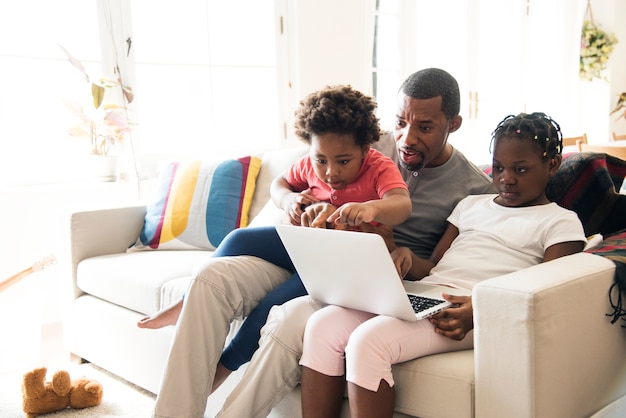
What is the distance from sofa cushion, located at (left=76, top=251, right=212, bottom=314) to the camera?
204 centimetres

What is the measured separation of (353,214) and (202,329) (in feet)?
1.55

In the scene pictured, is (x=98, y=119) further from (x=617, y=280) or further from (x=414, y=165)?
(x=617, y=280)

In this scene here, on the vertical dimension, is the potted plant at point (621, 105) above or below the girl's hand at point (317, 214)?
above

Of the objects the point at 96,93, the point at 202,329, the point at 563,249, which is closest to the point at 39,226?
the point at 96,93

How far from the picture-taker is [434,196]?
179 centimetres

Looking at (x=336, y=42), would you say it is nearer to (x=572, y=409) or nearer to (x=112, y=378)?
(x=112, y=378)

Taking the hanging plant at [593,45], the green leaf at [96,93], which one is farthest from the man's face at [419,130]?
the hanging plant at [593,45]

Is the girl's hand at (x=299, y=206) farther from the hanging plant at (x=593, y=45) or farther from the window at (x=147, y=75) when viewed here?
the hanging plant at (x=593, y=45)

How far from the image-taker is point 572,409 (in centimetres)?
121

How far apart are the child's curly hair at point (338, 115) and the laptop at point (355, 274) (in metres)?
0.35

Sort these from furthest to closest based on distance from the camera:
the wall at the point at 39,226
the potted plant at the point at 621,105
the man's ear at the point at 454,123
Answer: the potted plant at the point at 621,105 < the wall at the point at 39,226 < the man's ear at the point at 454,123

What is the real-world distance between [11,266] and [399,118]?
1989 mm

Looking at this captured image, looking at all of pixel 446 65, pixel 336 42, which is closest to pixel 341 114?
pixel 336 42

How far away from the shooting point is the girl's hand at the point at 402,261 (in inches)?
61.0
